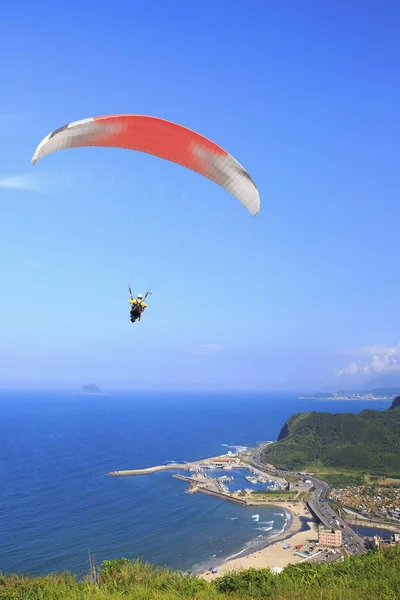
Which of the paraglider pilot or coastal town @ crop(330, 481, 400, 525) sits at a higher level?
the paraglider pilot

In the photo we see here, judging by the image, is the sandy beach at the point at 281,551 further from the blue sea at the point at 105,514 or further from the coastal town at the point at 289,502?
the blue sea at the point at 105,514

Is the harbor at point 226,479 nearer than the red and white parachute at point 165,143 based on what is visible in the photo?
No

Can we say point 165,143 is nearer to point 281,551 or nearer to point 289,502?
point 281,551

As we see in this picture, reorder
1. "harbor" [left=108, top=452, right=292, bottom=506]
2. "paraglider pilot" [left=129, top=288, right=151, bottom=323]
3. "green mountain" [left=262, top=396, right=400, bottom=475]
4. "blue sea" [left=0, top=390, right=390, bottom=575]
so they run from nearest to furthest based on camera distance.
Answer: "paraglider pilot" [left=129, top=288, right=151, bottom=323]
"blue sea" [left=0, top=390, right=390, bottom=575]
"harbor" [left=108, top=452, right=292, bottom=506]
"green mountain" [left=262, top=396, right=400, bottom=475]

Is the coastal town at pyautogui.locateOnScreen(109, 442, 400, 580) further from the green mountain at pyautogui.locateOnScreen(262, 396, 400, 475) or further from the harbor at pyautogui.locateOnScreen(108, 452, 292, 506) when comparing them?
the green mountain at pyautogui.locateOnScreen(262, 396, 400, 475)

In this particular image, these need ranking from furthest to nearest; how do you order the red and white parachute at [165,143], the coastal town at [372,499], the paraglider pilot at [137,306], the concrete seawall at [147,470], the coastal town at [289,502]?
the concrete seawall at [147,470] < the coastal town at [372,499] < the coastal town at [289,502] < the paraglider pilot at [137,306] < the red and white parachute at [165,143]

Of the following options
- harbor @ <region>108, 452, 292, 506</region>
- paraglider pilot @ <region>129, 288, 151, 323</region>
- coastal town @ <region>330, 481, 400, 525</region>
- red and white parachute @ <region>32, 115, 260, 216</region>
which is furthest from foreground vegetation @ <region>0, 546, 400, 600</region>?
harbor @ <region>108, 452, 292, 506</region>

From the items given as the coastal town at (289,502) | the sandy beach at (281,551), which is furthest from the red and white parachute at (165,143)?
the sandy beach at (281,551)

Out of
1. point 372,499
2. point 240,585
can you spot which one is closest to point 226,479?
point 372,499
